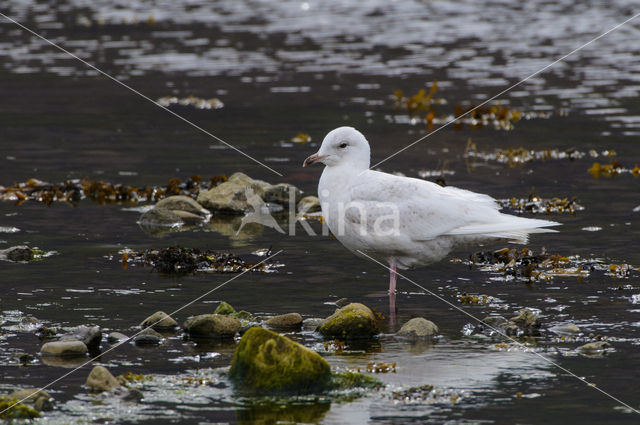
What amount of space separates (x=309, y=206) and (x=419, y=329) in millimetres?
5893

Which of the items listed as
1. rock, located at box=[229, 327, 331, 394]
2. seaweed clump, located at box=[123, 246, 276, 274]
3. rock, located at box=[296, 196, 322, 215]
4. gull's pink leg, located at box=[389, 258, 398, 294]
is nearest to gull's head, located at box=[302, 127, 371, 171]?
gull's pink leg, located at box=[389, 258, 398, 294]

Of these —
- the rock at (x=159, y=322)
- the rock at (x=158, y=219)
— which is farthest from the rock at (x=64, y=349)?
the rock at (x=158, y=219)

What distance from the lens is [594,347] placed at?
8898 millimetres

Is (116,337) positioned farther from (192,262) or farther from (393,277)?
(393,277)

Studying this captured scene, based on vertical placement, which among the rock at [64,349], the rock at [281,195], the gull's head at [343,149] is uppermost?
the gull's head at [343,149]

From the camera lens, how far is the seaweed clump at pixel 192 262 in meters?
12.0

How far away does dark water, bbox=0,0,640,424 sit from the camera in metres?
8.10

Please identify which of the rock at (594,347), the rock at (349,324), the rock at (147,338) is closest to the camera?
the rock at (594,347)

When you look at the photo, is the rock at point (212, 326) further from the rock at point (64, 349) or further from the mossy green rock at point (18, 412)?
the mossy green rock at point (18, 412)

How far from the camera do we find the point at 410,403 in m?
7.64

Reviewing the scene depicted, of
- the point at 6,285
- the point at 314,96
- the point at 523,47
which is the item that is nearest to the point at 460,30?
the point at 523,47

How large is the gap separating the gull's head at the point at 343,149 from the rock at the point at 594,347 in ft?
10.9

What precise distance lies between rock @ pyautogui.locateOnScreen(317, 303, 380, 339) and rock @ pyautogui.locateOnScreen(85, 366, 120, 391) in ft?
7.55

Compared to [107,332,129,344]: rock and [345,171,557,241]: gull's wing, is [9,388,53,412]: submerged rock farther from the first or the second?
[345,171,557,241]: gull's wing
